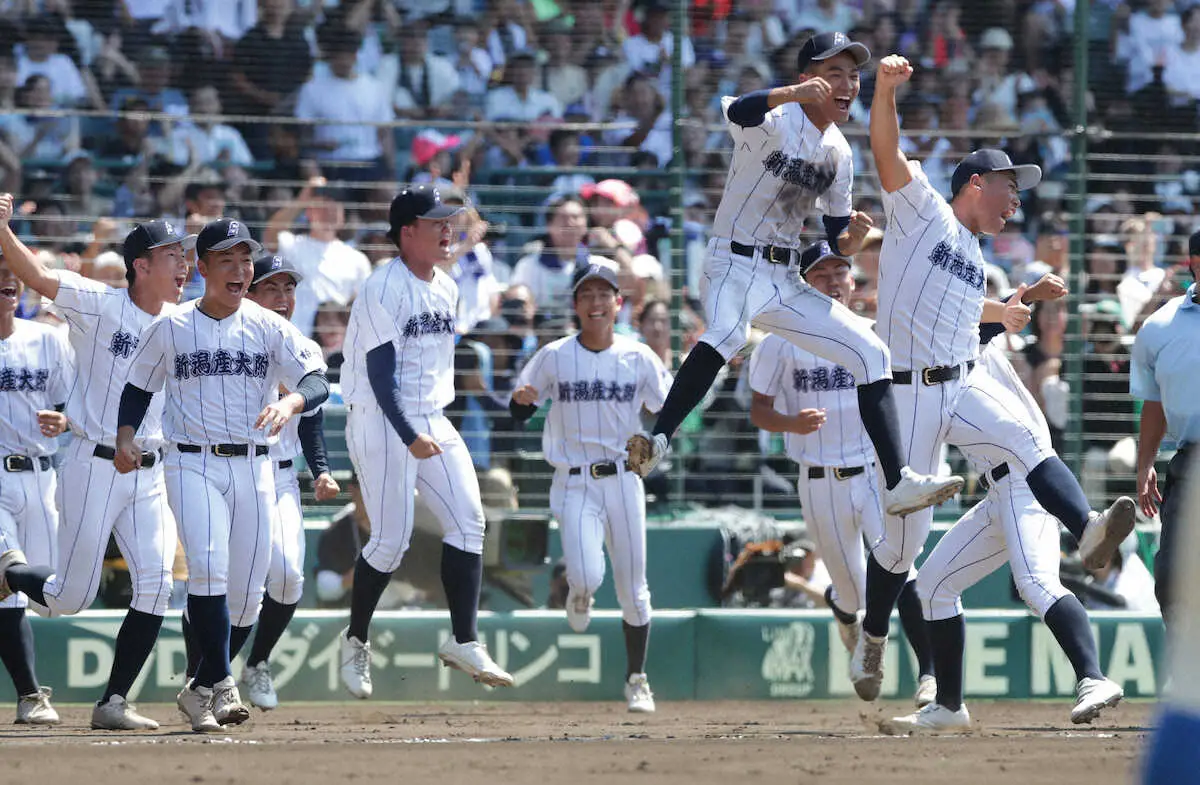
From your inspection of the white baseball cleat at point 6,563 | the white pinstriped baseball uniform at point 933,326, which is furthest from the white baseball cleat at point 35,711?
the white pinstriped baseball uniform at point 933,326

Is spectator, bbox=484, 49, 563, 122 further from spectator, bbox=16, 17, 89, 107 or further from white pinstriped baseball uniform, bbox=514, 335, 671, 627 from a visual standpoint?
white pinstriped baseball uniform, bbox=514, 335, 671, 627

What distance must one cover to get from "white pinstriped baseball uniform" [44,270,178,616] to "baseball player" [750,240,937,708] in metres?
2.94

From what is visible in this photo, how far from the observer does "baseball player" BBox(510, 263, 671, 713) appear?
8.45 metres

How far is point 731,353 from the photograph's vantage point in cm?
644

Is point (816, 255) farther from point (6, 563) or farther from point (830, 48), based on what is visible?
point (6, 563)

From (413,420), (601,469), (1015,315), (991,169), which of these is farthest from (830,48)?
(601,469)

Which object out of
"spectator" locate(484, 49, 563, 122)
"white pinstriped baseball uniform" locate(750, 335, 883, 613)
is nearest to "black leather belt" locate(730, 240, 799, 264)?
"white pinstriped baseball uniform" locate(750, 335, 883, 613)

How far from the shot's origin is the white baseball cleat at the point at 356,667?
7582 millimetres

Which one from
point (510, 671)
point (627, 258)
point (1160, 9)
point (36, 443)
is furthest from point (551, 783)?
point (1160, 9)

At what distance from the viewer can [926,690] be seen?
25.5 ft

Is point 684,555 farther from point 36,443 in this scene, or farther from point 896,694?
point 36,443

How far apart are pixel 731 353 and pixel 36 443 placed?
10.4 ft

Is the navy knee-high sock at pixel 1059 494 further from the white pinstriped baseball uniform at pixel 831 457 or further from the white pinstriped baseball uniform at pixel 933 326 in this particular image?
the white pinstriped baseball uniform at pixel 831 457

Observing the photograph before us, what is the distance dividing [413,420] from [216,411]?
0.99 m
